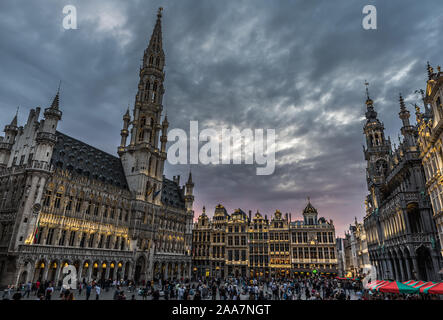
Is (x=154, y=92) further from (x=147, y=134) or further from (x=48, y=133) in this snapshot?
(x=48, y=133)

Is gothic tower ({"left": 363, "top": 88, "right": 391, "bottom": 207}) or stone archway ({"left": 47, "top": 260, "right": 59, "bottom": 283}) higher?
gothic tower ({"left": 363, "top": 88, "right": 391, "bottom": 207})

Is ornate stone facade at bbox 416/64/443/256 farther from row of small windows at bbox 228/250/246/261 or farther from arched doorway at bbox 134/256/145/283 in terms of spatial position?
row of small windows at bbox 228/250/246/261

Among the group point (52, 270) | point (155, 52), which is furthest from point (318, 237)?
point (155, 52)

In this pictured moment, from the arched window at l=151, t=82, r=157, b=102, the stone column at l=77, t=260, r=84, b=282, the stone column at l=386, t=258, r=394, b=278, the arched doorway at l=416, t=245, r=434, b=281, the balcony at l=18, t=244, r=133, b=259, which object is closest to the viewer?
the arched doorway at l=416, t=245, r=434, b=281

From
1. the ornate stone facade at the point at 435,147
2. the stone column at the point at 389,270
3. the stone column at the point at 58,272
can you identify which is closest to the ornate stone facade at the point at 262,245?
the stone column at the point at 389,270

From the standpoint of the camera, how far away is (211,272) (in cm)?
7669

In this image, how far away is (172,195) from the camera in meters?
74.9

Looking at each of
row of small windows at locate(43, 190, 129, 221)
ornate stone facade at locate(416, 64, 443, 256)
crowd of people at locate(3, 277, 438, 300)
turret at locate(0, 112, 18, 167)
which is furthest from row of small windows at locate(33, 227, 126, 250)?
ornate stone facade at locate(416, 64, 443, 256)

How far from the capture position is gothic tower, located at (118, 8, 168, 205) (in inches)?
2315

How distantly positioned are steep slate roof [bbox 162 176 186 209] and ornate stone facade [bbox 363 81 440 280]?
1838 inches

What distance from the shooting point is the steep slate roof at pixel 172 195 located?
70.7 m

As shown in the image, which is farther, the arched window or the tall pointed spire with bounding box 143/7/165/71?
the tall pointed spire with bounding box 143/7/165/71

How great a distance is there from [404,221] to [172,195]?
56.4 meters
